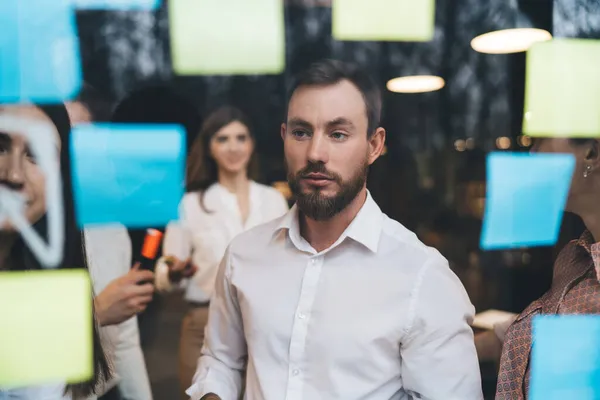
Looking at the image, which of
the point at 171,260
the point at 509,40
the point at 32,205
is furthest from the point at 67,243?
the point at 509,40

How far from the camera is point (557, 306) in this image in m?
1.61

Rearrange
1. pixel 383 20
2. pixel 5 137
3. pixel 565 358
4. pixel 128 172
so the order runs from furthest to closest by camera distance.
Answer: pixel 128 172
pixel 383 20
pixel 5 137
pixel 565 358

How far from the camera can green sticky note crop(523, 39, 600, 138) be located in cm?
189

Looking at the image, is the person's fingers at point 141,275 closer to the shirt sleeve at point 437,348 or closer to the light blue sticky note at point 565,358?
the shirt sleeve at point 437,348

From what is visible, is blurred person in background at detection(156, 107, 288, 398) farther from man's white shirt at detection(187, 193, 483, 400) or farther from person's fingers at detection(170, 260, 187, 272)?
man's white shirt at detection(187, 193, 483, 400)

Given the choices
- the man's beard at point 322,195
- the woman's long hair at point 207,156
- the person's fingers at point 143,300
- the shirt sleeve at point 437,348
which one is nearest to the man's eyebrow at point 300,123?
the man's beard at point 322,195

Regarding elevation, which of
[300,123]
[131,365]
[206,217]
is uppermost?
[300,123]

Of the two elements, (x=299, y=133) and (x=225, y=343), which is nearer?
(x=299, y=133)

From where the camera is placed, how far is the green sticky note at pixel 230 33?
7.02 ft

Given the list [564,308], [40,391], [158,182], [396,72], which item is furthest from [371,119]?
[40,391]

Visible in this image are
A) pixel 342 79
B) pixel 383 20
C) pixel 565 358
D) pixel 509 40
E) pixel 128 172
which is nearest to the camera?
pixel 342 79

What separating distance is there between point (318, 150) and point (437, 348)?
2.20 ft

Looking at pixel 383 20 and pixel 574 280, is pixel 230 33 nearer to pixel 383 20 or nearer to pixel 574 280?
pixel 383 20

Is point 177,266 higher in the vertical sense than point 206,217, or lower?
lower
